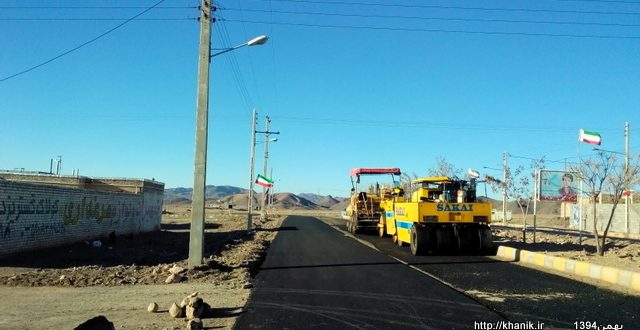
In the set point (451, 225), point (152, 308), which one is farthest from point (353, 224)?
point (152, 308)

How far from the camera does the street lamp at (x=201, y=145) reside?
49.7 ft

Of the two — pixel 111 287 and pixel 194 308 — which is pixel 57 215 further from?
pixel 194 308

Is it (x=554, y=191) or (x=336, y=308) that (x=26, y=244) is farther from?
(x=554, y=191)

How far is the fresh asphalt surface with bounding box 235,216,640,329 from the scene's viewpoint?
876 centimetres

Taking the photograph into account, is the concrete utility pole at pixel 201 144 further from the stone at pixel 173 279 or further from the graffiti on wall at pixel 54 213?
the graffiti on wall at pixel 54 213

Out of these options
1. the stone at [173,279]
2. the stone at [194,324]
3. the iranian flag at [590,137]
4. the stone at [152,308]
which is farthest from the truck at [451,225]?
the iranian flag at [590,137]

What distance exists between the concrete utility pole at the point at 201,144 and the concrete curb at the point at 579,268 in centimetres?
996

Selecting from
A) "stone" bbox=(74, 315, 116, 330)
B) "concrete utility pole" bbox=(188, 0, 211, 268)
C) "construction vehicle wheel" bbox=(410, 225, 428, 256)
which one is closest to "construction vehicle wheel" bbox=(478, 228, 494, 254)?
"construction vehicle wheel" bbox=(410, 225, 428, 256)

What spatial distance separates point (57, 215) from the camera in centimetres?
2045

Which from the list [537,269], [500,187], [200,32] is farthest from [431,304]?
[500,187]

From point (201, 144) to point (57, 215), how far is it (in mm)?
8405

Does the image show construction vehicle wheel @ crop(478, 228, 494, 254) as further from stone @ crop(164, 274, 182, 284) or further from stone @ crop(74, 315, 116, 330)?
stone @ crop(74, 315, 116, 330)

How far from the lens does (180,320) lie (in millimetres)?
8844

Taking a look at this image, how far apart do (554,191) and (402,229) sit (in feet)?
96.5
